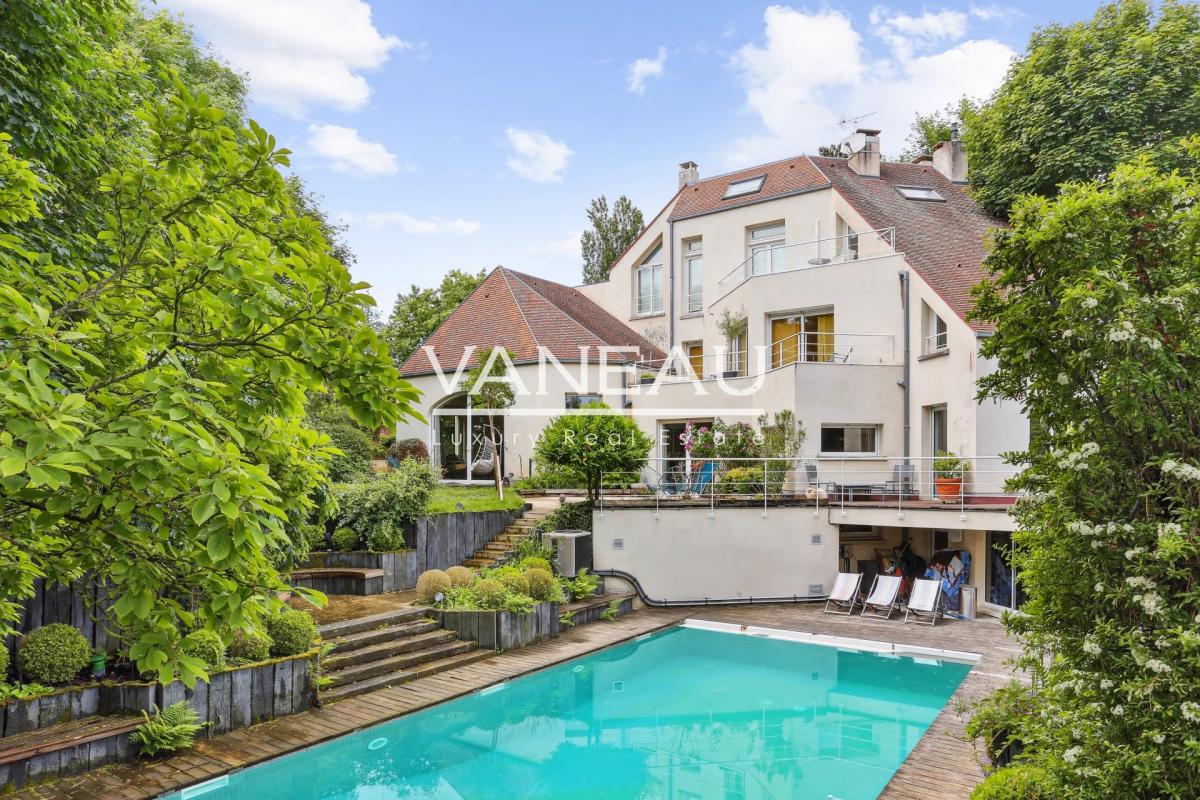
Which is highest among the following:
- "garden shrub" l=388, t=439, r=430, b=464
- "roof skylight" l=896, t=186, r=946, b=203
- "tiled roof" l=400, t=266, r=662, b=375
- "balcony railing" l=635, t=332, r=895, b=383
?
"roof skylight" l=896, t=186, r=946, b=203

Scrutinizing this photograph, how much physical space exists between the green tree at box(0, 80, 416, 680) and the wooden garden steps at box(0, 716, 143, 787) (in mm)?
4521

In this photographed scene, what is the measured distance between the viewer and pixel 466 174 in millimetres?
24234

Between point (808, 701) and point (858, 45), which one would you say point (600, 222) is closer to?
point (858, 45)

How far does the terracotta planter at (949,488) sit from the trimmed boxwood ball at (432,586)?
9.95 metres

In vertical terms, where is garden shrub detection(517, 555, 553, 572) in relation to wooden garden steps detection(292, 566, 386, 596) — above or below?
above

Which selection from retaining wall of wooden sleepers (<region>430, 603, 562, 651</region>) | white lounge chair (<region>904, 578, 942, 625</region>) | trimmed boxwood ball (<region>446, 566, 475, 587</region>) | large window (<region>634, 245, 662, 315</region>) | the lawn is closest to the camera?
retaining wall of wooden sleepers (<region>430, 603, 562, 651</region>)

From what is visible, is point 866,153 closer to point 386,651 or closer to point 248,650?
point 386,651

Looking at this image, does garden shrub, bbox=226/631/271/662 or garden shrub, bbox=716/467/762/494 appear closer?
garden shrub, bbox=226/631/271/662

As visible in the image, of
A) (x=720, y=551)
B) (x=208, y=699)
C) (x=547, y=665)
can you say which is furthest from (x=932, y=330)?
(x=208, y=699)

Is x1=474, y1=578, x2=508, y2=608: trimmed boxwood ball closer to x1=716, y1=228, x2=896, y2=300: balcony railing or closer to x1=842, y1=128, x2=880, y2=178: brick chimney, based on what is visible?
x1=716, y1=228, x2=896, y2=300: balcony railing

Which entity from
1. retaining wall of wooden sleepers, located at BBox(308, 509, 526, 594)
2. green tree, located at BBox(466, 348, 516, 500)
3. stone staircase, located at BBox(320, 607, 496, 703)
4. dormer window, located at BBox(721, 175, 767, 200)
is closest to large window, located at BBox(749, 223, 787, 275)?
dormer window, located at BBox(721, 175, 767, 200)

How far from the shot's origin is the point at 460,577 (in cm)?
1275

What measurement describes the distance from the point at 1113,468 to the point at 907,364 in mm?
13898

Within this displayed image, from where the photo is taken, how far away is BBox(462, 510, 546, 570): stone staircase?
1511cm
